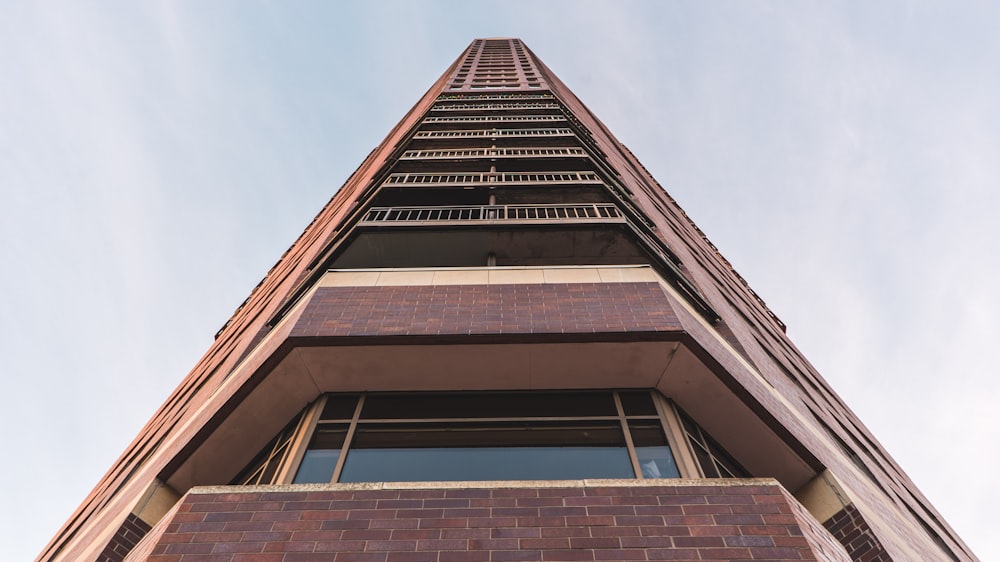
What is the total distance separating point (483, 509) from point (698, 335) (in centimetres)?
366

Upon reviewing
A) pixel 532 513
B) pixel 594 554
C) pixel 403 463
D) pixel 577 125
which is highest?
pixel 577 125

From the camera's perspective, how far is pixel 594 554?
518 cm

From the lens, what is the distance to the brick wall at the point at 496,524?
206 inches

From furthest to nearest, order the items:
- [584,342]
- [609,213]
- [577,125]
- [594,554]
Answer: [577,125]
[609,213]
[584,342]
[594,554]

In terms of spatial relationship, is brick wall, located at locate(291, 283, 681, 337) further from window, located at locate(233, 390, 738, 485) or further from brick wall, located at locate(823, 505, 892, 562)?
brick wall, located at locate(823, 505, 892, 562)

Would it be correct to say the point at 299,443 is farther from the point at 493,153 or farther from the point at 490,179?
the point at 493,153

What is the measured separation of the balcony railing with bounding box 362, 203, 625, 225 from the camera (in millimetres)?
11586

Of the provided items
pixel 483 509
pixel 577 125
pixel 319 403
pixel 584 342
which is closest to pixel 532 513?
pixel 483 509

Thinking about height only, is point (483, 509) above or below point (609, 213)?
below

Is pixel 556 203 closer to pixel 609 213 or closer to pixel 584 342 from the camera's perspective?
pixel 609 213

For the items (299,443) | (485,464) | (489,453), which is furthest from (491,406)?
(299,443)

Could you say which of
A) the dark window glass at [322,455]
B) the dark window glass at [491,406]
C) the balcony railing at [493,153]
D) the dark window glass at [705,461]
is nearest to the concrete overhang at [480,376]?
the dark window glass at [491,406]

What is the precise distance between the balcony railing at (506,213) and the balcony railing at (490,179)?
55 centimetres

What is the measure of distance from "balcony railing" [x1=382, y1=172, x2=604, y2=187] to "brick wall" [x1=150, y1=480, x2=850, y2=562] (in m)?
8.30
